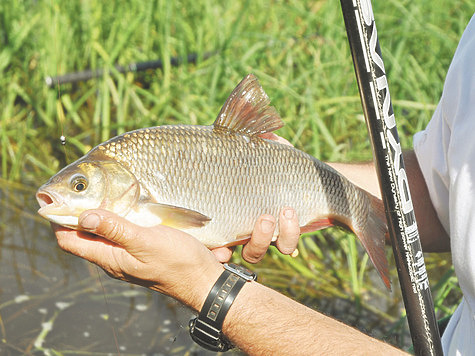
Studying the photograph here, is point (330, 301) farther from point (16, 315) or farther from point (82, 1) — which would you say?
point (82, 1)

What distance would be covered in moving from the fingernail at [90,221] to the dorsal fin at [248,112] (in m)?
0.42

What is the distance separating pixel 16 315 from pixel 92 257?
137 cm

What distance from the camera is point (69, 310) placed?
9.17 feet

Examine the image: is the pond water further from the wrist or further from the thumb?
the thumb

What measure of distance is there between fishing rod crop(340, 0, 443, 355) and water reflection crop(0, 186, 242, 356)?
131cm

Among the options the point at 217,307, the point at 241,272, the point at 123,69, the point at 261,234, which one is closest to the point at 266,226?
the point at 261,234

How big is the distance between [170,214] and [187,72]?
2.39m

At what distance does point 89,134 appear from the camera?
3713 mm

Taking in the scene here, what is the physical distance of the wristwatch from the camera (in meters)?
1.52

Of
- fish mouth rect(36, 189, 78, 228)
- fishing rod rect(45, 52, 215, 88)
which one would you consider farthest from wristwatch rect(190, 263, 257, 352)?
fishing rod rect(45, 52, 215, 88)

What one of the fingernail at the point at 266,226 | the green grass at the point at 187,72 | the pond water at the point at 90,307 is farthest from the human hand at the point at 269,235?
the green grass at the point at 187,72

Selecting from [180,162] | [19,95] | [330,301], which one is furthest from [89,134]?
[180,162]

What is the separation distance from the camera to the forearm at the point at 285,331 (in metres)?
1.46

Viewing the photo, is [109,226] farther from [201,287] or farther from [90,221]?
[201,287]
